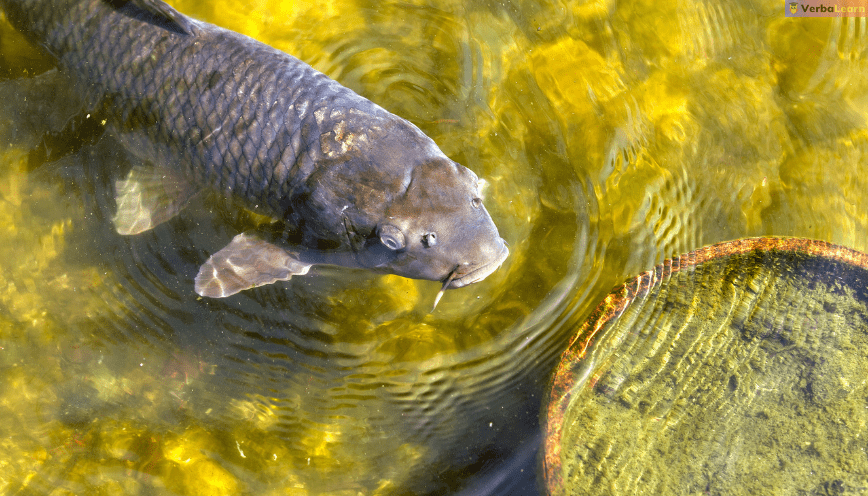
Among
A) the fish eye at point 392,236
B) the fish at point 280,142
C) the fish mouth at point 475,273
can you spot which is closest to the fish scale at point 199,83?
the fish at point 280,142

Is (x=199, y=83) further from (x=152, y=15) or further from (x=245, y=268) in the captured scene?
(x=245, y=268)

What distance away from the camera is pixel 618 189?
373 centimetres

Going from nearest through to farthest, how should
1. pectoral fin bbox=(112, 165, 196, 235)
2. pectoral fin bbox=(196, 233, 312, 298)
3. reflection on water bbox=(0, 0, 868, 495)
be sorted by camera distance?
1. pectoral fin bbox=(196, 233, 312, 298)
2. pectoral fin bbox=(112, 165, 196, 235)
3. reflection on water bbox=(0, 0, 868, 495)

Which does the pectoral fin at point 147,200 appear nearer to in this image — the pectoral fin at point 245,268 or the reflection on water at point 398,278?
the reflection on water at point 398,278

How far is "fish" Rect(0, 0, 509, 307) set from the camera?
2605 mm

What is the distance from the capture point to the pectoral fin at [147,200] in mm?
3238

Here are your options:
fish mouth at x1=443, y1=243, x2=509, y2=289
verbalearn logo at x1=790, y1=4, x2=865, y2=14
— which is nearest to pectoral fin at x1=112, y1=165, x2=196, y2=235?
fish mouth at x1=443, y1=243, x2=509, y2=289

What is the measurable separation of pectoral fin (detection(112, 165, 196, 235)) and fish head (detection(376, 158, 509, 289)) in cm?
155

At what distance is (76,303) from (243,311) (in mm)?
1202

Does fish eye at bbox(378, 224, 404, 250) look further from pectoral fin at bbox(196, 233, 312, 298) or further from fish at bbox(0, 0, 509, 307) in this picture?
pectoral fin at bbox(196, 233, 312, 298)

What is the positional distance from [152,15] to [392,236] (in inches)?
74.4

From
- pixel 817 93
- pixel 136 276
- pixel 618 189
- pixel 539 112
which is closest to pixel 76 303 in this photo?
pixel 136 276

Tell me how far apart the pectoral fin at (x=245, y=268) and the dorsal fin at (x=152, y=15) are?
128 cm

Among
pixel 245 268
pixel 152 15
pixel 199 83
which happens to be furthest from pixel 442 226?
pixel 152 15
